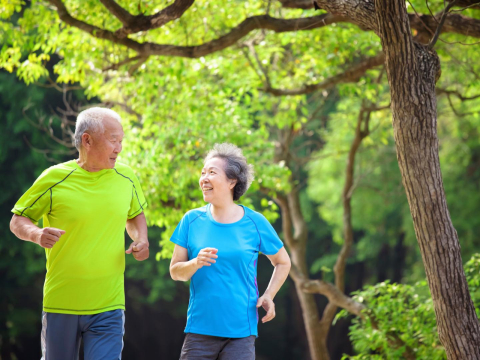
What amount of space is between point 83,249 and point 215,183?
751 mm

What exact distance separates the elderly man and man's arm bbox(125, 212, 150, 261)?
3 centimetres

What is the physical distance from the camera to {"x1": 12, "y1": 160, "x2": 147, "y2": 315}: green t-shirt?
9.46 feet

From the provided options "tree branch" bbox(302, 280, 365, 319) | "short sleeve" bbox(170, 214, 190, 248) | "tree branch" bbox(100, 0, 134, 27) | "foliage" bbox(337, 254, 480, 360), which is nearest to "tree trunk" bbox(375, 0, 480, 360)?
"short sleeve" bbox(170, 214, 190, 248)

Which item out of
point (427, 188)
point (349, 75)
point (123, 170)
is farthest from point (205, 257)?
point (349, 75)

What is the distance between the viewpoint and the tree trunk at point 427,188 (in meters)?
3.58

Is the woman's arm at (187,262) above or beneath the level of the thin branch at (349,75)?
beneath

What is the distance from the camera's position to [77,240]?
2.90 metres

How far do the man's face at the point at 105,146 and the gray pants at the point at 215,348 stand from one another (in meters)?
1.01

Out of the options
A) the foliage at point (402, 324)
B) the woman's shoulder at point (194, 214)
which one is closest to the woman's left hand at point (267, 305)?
the woman's shoulder at point (194, 214)

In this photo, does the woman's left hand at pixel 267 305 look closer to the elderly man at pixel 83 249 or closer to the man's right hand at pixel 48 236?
the elderly man at pixel 83 249

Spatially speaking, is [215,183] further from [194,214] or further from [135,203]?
[135,203]

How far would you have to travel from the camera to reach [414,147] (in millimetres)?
3619

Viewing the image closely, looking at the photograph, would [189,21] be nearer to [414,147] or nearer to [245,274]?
[414,147]

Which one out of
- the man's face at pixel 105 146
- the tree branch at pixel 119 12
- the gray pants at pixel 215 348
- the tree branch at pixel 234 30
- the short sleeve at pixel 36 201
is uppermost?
the tree branch at pixel 234 30
